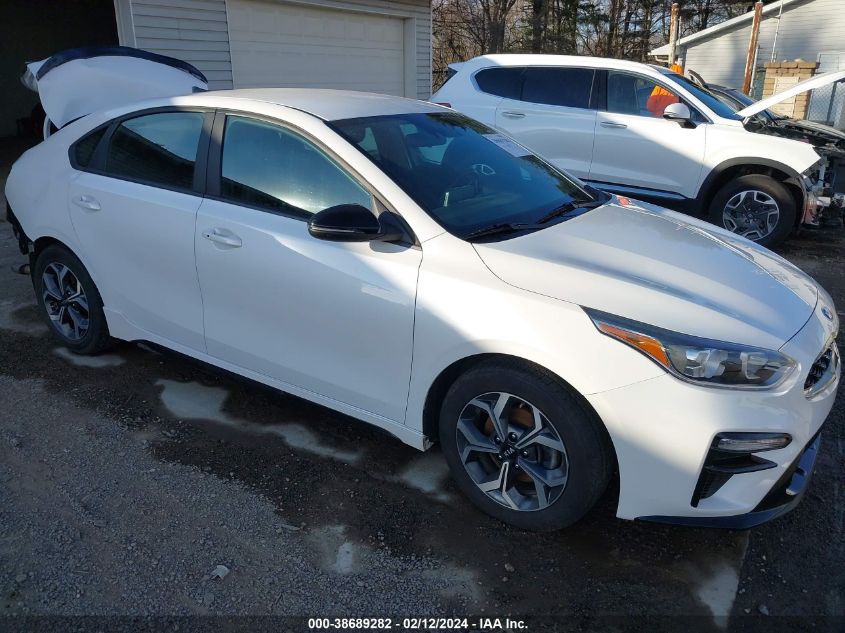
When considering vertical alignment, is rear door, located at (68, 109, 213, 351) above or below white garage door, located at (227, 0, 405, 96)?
below

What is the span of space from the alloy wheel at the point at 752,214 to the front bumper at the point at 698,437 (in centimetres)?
492

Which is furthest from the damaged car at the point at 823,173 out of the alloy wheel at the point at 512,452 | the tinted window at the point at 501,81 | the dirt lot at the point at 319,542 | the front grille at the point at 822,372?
the alloy wheel at the point at 512,452

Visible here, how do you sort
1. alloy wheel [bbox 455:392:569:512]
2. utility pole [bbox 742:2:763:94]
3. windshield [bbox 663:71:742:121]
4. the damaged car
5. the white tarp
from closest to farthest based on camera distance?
1. alloy wheel [bbox 455:392:569:512]
2. the white tarp
3. the damaged car
4. windshield [bbox 663:71:742:121]
5. utility pole [bbox 742:2:763:94]

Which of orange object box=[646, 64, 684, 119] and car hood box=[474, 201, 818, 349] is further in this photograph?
orange object box=[646, 64, 684, 119]

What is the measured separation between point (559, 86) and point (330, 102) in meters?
4.98

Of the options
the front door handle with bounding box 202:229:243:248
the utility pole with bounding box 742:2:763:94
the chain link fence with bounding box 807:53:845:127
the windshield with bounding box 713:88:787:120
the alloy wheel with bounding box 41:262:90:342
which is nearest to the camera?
the front door handle with bounding box 202:229:243:248

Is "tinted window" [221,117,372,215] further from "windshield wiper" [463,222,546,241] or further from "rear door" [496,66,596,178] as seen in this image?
"rear door" [496,66,596,178]

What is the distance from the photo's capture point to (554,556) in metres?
2.71

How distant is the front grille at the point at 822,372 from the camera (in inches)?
98.8

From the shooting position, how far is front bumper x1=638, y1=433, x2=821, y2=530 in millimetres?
2438

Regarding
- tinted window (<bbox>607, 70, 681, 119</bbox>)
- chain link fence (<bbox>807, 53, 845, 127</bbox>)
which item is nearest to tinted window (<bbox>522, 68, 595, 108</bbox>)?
tinted window (<bbox>607, 70, 681, 119</bbox>)

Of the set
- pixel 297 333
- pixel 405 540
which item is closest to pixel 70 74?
pixel 297 333

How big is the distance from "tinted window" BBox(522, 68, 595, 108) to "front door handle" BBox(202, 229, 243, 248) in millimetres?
5449

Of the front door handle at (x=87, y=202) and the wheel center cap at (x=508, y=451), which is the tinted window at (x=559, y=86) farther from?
the wheel center cap at (x=508, y=451)
